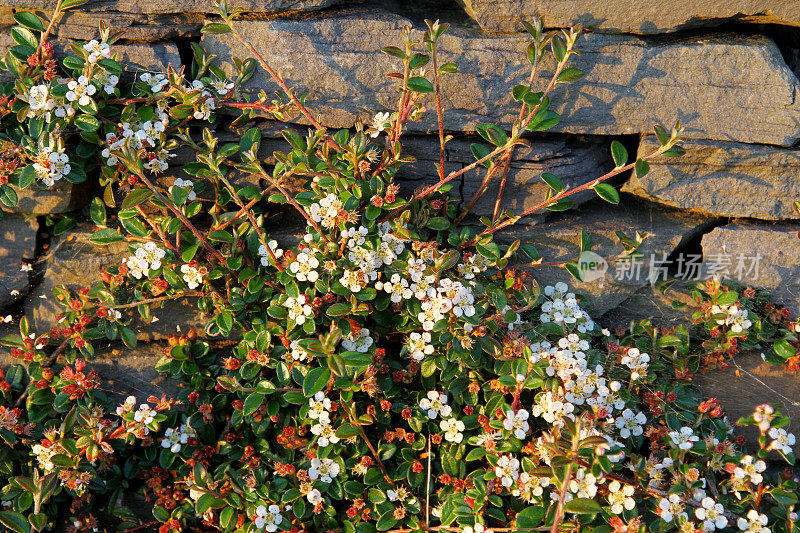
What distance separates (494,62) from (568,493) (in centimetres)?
184

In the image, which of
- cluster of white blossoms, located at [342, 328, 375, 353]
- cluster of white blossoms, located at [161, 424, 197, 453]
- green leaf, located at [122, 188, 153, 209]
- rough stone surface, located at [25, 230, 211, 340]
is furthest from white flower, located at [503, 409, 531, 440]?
green leaf, located at [122, 188, 153, 209]

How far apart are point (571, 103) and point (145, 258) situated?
1.96 metres

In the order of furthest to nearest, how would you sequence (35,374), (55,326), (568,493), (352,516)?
1. (55,326)
2. (35,374)
3. (352,516)
4. (568,493)

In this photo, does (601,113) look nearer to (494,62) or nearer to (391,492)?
(494,62)

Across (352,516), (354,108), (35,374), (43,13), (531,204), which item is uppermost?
(43,13)

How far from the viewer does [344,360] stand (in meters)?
2.11

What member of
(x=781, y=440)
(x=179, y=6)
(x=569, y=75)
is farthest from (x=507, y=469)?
(x=179, y=6)

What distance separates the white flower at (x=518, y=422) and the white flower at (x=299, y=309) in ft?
2.76

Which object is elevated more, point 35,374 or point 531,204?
point 531,204

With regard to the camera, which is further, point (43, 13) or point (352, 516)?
point (43, 13)

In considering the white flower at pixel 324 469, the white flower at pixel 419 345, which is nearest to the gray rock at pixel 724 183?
the white flower at pixel 419 345

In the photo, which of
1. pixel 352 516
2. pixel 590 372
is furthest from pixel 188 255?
pixel 590 372

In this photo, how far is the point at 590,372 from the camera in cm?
241

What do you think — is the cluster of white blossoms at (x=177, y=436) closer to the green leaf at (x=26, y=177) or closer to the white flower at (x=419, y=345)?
the white flower at (x=419, y=345)
